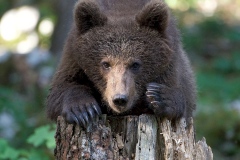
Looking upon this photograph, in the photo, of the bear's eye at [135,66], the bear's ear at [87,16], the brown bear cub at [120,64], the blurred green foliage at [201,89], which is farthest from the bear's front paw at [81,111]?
the blurred green foliage at [201,89]

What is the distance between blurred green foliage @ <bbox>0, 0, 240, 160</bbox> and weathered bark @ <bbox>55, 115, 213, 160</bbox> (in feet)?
3.88

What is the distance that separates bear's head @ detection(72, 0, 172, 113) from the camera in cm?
577

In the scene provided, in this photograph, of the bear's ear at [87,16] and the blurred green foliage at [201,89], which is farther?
the blurred green foliage at [201,89]

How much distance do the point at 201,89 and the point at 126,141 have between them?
7.62 m

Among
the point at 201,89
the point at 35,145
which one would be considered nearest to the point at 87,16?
the point at 35,145

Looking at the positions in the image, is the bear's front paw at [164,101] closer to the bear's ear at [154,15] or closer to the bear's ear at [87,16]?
the bear's ear at [154,15]

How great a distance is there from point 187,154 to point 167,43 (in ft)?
3.97

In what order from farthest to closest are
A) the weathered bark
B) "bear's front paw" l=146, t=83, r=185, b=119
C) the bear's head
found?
the bear's head, "bear's front paw" l=146, t=83, r=185, b=119, the weathered bark

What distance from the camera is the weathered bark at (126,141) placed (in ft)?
16.8

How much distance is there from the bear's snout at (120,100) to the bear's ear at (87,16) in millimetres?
867

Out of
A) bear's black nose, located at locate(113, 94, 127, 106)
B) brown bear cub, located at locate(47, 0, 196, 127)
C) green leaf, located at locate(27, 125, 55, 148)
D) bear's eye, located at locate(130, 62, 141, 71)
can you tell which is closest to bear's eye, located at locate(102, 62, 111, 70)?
brown bear cub, located at locate(47, 0, 196, 127)

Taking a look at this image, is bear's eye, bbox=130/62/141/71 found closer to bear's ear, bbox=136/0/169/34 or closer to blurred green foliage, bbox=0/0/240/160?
bear's ear, bbox=136/0/169/34

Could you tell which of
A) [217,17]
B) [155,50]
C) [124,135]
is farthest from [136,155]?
[217,17]

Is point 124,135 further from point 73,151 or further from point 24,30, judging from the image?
point 24,30
